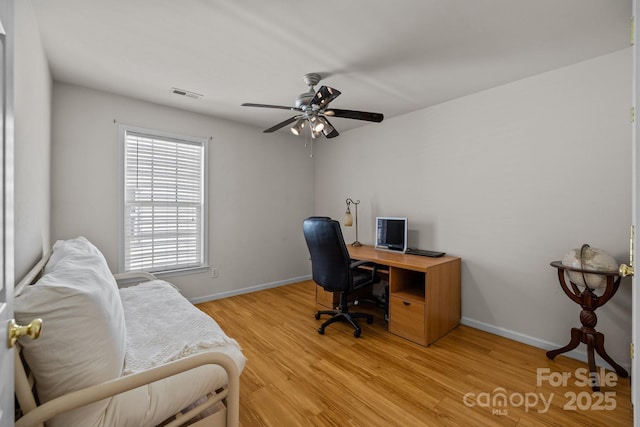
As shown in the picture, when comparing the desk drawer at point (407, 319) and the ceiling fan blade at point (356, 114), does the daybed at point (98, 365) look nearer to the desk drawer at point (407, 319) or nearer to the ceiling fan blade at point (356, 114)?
the desk drawer at point (407, 319)

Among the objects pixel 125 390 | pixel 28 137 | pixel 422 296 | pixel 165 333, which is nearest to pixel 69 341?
pixel 125 390

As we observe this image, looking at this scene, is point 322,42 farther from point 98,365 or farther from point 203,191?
point 203,191

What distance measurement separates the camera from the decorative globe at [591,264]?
74.1 inches

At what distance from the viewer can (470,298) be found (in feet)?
9.36

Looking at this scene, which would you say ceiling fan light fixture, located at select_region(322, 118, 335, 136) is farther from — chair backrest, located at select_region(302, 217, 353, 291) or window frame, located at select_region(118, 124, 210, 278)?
window frame, located at select_region(118, 124, 210, 278)

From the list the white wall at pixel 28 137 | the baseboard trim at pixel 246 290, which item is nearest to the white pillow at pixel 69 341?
the white wall at pixel 28 137

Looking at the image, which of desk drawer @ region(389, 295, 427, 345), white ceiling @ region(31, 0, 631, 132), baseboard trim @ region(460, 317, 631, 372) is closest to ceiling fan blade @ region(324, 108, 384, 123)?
white ceiling @ region(31, 0, 631, 132)

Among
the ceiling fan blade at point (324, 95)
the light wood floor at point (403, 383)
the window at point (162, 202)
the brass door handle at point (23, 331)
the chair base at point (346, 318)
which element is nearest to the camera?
the brass door handle at point (23, 331)

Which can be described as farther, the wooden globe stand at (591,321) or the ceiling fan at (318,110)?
the ceiling fan at (318,110)

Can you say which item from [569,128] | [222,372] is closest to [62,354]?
[222,372]

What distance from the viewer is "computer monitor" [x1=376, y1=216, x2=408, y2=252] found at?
325 cm

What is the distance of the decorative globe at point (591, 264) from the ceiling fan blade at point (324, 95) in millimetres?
2088

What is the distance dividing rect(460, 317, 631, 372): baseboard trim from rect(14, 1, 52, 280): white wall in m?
3.45

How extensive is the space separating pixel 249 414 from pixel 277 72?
2.55 meters
